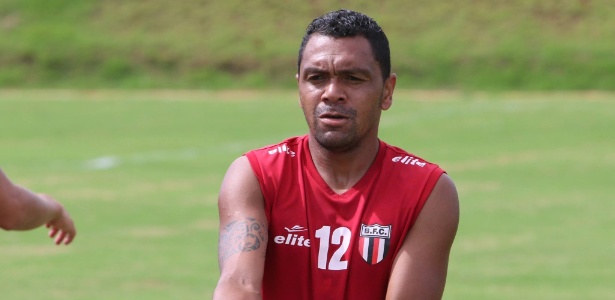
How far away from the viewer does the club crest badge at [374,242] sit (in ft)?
16.5

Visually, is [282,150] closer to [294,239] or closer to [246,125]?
[294,239]

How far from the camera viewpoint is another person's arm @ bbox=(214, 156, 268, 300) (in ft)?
16.0

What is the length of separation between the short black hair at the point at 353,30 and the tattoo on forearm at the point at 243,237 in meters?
0.61

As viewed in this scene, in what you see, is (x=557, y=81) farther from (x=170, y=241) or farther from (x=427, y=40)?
(x=170, y=241)

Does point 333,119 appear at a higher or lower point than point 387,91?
lower

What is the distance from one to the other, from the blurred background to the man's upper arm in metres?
7.11

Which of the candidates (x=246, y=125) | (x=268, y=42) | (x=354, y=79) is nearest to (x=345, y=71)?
(x=354, y=79)

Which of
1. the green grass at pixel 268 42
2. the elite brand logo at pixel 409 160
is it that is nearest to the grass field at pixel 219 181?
the green grass at pixel 268 42

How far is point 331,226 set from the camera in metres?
5.08

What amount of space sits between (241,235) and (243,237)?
0.02m

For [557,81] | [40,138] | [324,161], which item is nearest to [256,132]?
[40,138]

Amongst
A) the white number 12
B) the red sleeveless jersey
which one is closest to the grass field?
the red sleeveless jersey

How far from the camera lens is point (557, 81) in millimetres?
45438

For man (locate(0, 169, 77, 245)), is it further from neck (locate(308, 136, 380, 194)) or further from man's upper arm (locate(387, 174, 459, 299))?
man's upper arm (locate(387, 174, 459, 299))
